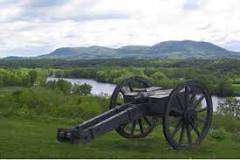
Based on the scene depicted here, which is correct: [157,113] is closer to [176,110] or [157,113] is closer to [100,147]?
[176,110]

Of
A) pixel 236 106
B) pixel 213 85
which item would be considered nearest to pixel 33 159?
pixel 236 106

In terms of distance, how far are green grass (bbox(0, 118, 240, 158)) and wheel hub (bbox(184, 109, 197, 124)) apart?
2.19ft

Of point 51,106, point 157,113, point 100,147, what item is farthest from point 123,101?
point 51,106

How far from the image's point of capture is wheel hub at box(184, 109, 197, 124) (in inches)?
434

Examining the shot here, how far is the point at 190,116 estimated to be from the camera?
1110cm

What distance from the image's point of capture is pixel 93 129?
9859mm

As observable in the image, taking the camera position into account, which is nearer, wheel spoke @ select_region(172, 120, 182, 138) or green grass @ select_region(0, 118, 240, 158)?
green grass @ select_region(0, 118, 240, 158)

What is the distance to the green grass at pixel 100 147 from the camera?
934 cm

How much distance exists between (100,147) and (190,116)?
2220mm

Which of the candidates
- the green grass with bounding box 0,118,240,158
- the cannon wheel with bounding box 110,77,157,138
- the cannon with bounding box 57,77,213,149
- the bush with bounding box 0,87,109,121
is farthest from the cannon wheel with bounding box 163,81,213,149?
the bush with bounding box 0,87,109,121

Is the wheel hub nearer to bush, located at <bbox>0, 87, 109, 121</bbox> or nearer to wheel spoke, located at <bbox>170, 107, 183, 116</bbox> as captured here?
wheel spoke, located at <bbox>170, 107, 183, 116</bbox>

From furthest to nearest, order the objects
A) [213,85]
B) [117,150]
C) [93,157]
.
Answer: [213,85] → [117,150] → [93,157]

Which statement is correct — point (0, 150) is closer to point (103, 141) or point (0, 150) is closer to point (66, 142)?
point (66, 142)

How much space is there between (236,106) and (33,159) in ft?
165
